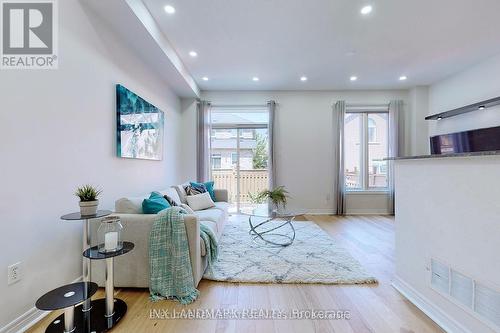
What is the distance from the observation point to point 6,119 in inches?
59.1

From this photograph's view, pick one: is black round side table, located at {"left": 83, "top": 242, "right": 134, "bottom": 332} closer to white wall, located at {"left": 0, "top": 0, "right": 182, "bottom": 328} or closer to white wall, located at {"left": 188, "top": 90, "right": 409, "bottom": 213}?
white wall, located at {"left": 0, "top": 0, "right": 182, "bottom": 328}

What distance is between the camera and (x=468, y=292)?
1.46 metres

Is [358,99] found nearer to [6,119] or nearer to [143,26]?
[143,26]

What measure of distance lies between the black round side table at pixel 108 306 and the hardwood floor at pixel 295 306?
0.06 metres

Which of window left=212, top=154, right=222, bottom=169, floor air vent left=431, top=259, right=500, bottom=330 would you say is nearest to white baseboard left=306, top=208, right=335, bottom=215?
window left=212, top=154, right=222, bottom=169

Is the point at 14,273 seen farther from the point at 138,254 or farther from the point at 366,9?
the point at 366,9

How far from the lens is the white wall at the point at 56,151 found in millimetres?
1527

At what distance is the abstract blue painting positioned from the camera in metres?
2.72

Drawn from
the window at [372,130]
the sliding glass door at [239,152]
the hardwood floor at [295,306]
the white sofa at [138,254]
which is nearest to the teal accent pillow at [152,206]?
the white sofa at [138,254]

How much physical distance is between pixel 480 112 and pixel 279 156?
360 centimetres

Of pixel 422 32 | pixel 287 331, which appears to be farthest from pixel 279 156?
pixel 287 331

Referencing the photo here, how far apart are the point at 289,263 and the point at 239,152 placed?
3313 millimetres

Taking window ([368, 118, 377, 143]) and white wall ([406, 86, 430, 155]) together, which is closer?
white wall ([406, 86, 430, 155])

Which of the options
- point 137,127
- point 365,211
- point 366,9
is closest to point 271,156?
point 365,211
